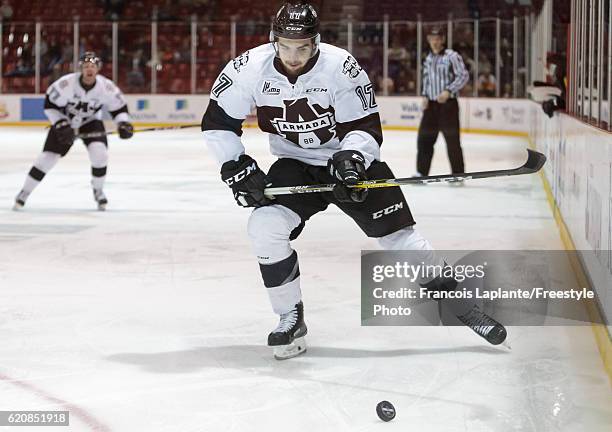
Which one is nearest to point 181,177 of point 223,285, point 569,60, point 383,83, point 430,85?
point 430,85

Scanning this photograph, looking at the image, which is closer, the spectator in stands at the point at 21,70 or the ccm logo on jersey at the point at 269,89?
the ccm logo on jersey at the point at 269,89

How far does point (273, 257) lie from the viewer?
3.30 metres

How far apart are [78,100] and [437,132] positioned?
289cm

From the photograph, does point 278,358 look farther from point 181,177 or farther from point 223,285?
point 181,177

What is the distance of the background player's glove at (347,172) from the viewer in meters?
3.11

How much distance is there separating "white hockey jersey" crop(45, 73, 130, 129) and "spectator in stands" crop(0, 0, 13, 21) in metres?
12.4

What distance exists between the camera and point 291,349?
11.0 feet

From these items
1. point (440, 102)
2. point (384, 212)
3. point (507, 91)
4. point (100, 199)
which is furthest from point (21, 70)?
point (384, 212)

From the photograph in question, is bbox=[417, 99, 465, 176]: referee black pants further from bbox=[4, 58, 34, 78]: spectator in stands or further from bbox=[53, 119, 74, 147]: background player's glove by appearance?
bbox=[4, 58, 34, 78]: spectator in stands

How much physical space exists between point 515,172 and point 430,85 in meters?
5.50

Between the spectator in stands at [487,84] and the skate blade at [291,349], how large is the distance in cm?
1226

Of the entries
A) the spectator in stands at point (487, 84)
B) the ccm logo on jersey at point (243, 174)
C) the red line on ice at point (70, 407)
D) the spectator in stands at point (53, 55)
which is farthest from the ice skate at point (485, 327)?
the spectator in stands at point (53, 55)

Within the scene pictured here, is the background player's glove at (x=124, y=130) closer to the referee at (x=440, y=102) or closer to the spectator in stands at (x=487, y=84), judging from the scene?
the referee at (x=440, y=102)

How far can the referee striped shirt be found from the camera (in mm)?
8539
